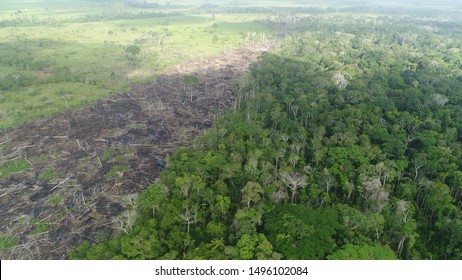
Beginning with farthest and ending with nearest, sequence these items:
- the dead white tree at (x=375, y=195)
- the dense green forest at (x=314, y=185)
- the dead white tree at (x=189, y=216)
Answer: the dead white tree at (x=375, y=195), the dead white tree at (x=189, y=216), the dense green forest at (x=314, y=185)

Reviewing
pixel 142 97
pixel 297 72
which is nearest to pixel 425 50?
pixel 297 72

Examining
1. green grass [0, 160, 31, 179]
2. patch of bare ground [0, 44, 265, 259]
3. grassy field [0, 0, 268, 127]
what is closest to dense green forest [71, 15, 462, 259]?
patch of bare ground [0, 44, 265, 259]

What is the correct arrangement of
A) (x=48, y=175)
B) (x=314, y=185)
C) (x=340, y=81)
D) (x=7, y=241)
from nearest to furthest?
(x=7, y=241) → (x=314, y=185) → (x=48, y=175) → (x=340, y=81)

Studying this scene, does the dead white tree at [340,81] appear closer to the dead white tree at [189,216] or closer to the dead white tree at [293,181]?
the dead white tree at [293,181]

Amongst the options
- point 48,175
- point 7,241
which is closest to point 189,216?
point 7,241

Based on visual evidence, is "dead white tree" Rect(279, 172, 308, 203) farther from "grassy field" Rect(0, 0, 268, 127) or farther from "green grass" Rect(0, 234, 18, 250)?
"grassy field" Rect(0, 0, 268, 127)

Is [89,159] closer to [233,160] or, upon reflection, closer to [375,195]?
[233,160]

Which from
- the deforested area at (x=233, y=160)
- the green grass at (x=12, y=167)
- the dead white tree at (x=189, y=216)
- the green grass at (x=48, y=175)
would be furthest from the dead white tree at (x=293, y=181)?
the green grass at (x=12, y=167)
